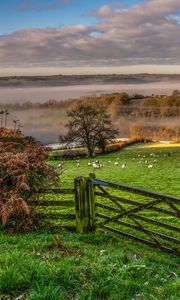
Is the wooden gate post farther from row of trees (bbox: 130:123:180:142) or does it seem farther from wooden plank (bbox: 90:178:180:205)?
row of trees (bbox: 130:123:180:142)

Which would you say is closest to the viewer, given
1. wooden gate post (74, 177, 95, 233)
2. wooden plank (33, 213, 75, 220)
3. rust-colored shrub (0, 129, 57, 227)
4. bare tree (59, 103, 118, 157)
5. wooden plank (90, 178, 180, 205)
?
wooden plank (90, 178, 180, 205)

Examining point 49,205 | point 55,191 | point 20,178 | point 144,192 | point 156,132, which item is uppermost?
point 20,178

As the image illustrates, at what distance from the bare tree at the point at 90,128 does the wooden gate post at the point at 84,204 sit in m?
54.4

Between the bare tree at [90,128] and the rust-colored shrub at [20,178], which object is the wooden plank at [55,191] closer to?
the rust-colored shrub at [20,178]

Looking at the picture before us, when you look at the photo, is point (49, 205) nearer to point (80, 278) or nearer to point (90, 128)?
point (80, 278)

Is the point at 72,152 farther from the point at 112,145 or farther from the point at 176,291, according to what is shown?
the point at 176,291

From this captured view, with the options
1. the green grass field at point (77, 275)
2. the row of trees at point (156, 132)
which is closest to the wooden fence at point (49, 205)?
the green grass field at point (77, 275)

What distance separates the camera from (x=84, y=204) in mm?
12352

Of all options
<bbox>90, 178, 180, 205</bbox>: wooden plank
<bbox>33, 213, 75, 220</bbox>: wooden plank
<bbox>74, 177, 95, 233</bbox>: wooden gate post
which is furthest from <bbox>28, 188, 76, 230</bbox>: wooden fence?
<bbox>90, 178, 180, 205</bbox>: wooden plank

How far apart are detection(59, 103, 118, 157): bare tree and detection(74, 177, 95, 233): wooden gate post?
179 ft

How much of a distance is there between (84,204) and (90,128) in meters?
56.3

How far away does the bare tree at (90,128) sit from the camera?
67.6 metres

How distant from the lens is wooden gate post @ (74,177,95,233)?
40.2 feet

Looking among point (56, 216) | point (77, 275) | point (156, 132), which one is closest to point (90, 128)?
point (156, 132)
